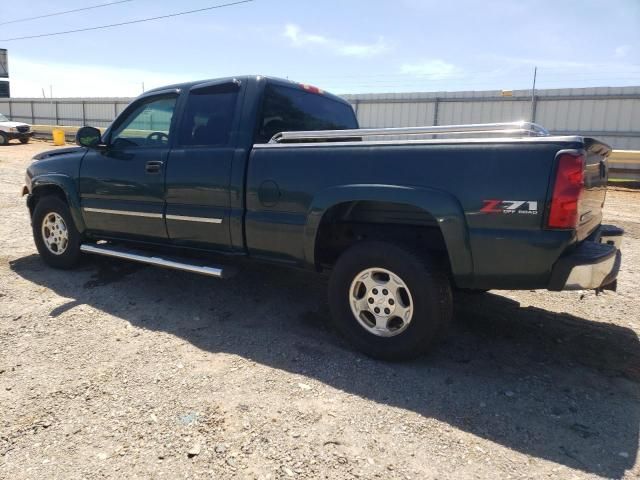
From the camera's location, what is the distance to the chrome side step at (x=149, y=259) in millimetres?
4057

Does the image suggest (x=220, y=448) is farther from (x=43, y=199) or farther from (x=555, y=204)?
(x=43, y=199)

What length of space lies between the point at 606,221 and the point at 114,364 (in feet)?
27.1

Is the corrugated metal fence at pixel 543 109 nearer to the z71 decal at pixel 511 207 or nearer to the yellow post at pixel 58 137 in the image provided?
the z71 decal at pixel 511 207

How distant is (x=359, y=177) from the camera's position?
130 inches

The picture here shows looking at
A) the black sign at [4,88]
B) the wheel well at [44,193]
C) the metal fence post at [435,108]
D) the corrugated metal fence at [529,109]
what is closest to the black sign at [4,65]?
the black sign at [4,88]

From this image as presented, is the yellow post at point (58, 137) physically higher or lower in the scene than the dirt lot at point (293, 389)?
higher

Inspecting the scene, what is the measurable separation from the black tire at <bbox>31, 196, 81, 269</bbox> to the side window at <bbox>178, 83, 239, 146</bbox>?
181 centimetres

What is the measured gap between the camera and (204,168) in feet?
13.3

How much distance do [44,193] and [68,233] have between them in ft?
1.97

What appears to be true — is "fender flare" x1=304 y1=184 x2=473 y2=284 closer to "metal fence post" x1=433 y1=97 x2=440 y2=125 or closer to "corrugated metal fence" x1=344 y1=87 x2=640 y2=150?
"corrugated metal fence" x1=344 y1=87 x2=640 y2=150

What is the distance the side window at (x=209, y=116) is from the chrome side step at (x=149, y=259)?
1.04 meters

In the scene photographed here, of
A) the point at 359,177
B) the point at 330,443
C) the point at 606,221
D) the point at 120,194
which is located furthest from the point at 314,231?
the point at 606,221

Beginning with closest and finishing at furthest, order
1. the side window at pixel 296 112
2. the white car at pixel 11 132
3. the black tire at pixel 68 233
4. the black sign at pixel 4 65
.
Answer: the side window at pixel 296 112
the black tire at pixel 68 233
the white car at pixel 11 132
the black sign at pixel 4 65

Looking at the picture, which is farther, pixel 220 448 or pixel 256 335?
pixel 256 335
